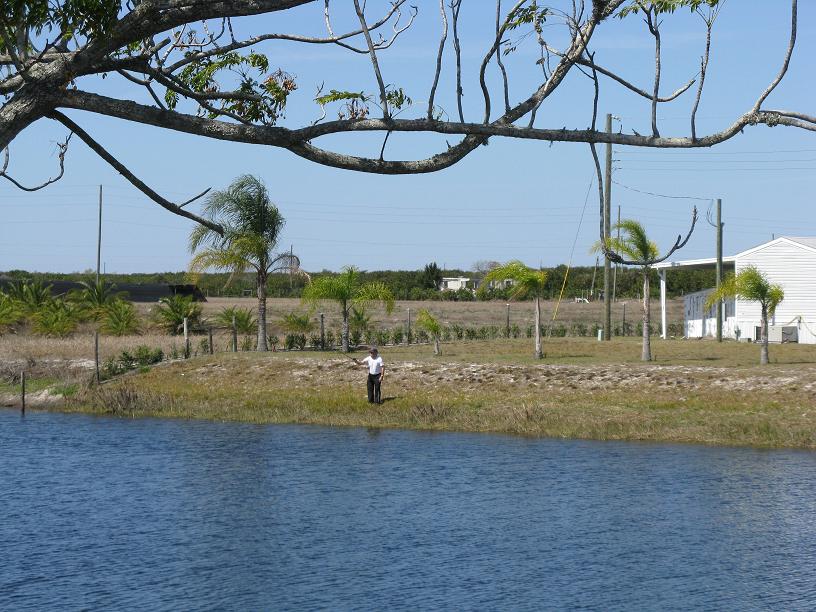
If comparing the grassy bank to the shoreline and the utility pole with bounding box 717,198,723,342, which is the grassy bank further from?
the utility pole with bounding box 717,198,723,342

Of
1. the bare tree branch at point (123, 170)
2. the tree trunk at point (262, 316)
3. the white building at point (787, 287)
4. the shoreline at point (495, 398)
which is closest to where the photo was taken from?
the bare tree branch at point (123, 170)

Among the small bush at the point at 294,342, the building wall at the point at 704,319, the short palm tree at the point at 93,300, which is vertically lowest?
the small bush at the point at 294,342

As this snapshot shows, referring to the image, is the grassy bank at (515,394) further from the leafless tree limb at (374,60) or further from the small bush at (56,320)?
the leafless tree limb at (374,60)

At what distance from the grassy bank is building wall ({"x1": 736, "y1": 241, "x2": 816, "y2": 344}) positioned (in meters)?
5.84

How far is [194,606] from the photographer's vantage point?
583 inches

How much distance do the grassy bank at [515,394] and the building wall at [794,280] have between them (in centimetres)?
584

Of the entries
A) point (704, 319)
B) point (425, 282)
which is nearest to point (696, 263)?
point (704, 319)

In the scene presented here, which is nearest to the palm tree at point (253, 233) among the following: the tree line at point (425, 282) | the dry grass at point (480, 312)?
the dry grass at point (480, 312)

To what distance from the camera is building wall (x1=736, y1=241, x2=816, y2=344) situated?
158ft

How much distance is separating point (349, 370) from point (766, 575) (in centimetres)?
2339

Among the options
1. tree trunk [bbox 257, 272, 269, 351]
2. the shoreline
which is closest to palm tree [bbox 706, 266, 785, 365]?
the shoreline

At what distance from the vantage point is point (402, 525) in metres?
19.6

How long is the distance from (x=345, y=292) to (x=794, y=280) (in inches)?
777

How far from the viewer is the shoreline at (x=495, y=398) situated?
2967 cm
